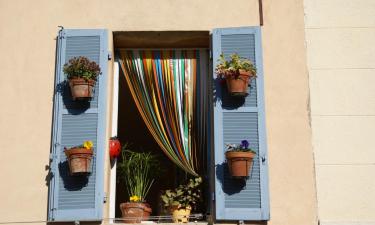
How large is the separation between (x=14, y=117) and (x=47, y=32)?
910mm

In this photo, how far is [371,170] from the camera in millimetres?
5945

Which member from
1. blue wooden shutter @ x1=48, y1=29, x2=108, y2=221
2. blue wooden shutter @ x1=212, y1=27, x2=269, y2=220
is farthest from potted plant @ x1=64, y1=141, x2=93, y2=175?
blue wooden shutter @ x1=212, y1=27, x2=269, y2=220

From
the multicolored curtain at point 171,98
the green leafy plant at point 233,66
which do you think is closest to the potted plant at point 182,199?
the multicolored curtain at point 171,98

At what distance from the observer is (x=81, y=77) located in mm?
5953

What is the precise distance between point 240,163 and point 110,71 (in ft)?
5.44

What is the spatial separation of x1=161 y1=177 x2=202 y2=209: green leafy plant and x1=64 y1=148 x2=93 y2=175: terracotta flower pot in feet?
2.85

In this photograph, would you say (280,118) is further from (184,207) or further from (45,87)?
(45,87)

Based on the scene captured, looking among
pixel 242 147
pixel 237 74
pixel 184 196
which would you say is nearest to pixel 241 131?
pixel 242 147

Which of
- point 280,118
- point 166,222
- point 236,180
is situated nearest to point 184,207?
point 166,222

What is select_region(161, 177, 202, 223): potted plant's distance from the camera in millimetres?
6062

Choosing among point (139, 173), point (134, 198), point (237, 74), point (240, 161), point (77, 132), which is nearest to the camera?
point (240, 161)

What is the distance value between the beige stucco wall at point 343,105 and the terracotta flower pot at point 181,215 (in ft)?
3.99

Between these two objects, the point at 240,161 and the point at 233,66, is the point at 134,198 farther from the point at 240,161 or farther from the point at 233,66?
the point at 233,66

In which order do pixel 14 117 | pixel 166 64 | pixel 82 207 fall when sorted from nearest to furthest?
pixel 82 207
pixel 14 117
pixel 166 64
